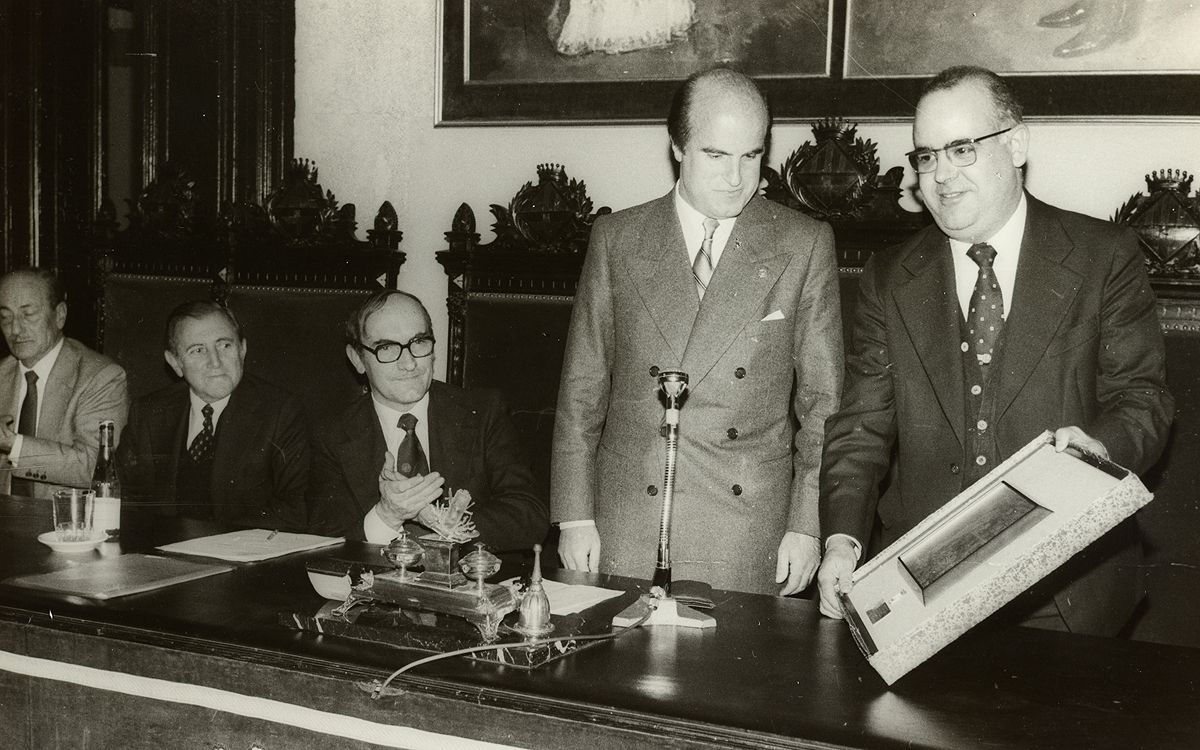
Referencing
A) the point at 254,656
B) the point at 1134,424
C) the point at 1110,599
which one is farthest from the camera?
the point at 1110,599

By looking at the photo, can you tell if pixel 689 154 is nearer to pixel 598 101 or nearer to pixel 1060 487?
pixel 1060 487

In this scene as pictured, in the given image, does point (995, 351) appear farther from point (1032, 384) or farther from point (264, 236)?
point (264, 236)

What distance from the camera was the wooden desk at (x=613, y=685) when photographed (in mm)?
1640

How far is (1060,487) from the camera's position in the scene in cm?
182

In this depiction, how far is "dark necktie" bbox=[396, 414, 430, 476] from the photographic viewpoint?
3.18m

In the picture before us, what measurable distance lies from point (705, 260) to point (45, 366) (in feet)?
9.89

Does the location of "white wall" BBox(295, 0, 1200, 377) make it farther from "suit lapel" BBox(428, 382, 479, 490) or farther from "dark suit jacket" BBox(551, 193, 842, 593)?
"dark suit jacket" BBox(551, 193, 842, 593)

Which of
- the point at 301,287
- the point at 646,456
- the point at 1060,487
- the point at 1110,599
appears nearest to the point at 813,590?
the point at 646,456

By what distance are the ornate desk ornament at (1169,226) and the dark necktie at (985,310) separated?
4.43 feet

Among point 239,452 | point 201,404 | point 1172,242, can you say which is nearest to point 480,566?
point 239,452

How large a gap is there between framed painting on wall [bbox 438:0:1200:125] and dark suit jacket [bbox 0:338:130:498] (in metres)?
1.78

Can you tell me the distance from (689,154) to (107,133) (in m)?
4.01

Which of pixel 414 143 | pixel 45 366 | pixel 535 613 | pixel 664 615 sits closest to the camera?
pixel 535 613

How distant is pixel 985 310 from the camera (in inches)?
97.5
